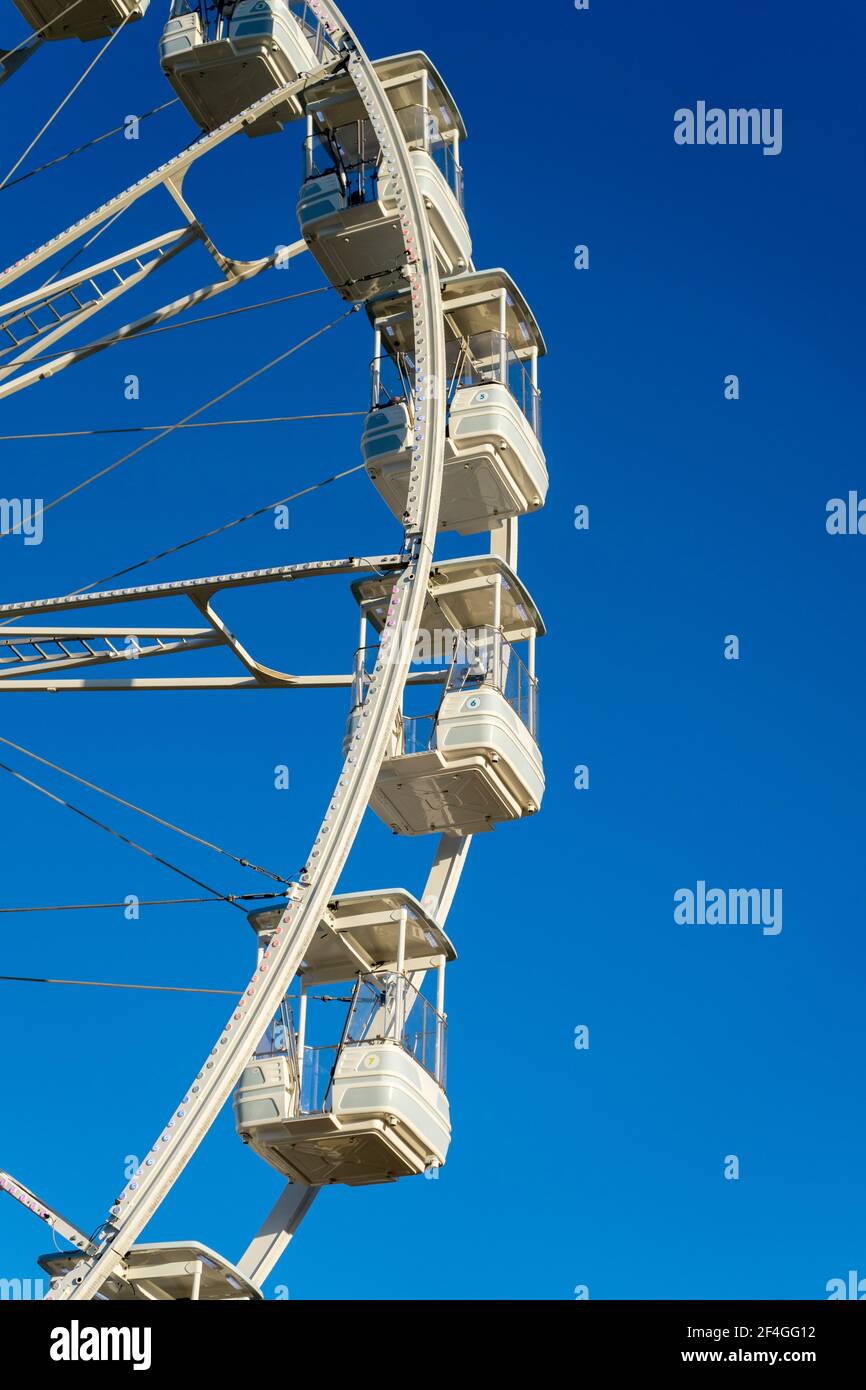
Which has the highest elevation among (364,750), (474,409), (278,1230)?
(474,409)

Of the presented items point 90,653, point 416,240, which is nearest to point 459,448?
point 416,240

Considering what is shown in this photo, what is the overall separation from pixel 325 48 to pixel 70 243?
429cm

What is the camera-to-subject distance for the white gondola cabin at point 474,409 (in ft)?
67.8

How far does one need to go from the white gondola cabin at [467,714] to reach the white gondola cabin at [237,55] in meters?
4.54

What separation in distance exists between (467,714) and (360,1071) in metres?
3.22

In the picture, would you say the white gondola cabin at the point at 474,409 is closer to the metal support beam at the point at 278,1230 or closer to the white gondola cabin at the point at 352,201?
the white gondola cabin at the point at 352,201

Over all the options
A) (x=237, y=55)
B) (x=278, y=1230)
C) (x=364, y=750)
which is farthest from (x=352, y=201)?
(x=278, y=1230)

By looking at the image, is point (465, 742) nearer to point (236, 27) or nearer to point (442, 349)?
point (442, 349)

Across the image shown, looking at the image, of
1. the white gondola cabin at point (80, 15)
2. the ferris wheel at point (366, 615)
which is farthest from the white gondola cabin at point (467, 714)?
the white gondola cabin at point (80, 15)

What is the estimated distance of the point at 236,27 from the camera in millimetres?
21016

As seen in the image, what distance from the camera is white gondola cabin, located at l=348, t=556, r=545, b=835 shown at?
1872 cm

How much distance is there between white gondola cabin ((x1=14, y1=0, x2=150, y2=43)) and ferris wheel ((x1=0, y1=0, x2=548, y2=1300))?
26 mm

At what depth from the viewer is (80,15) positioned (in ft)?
71.9

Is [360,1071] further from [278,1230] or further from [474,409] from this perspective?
[474,409]
